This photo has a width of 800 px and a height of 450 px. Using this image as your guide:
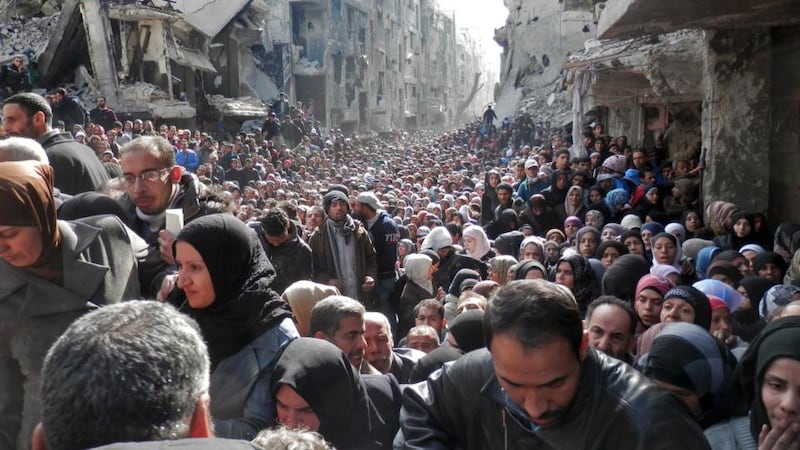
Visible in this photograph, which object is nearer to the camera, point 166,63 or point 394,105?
point 166,63

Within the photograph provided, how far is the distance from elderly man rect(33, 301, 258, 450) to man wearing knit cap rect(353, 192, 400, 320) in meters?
5.50

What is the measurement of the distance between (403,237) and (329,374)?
7261 mm

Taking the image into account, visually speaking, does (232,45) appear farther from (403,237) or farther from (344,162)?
(403,237)

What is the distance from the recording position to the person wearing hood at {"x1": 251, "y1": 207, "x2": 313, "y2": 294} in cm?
567

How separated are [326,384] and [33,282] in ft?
3.37

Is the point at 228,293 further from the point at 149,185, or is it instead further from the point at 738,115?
the point at 738,115

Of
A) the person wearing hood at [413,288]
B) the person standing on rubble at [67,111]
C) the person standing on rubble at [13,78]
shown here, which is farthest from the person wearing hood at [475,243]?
the person standing on rubble at [13,78]

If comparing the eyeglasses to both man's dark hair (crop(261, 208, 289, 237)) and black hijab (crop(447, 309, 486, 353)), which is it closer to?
black hijab (crop(447, 309, 486, 353))

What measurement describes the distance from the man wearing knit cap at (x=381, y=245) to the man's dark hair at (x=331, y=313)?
12.0 ft

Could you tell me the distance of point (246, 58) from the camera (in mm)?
30172

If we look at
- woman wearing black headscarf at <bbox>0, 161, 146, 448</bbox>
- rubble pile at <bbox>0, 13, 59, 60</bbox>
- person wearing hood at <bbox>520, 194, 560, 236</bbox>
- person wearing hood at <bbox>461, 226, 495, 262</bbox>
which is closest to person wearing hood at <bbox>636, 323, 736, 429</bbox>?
woman wearing black headscarf at <bbox>0, 161, 146, 448</bbox>

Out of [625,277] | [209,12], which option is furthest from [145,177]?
[209,12]

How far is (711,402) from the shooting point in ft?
9.01

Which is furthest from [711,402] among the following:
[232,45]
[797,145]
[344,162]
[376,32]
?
[376,32]
